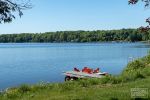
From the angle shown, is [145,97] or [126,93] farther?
[126,93]

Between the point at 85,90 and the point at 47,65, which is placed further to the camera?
the point at 47,65

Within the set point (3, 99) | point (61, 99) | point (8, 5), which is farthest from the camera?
point (3, 99)

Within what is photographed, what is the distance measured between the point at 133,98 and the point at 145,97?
0.38m

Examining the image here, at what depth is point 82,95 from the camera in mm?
13273

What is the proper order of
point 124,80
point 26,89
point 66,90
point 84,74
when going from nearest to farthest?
point 66,90, point 26,89, point 124,80, point 84,74

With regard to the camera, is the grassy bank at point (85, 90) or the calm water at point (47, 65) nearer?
the grassy bank at point (85, 90)

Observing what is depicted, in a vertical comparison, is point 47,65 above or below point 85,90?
below

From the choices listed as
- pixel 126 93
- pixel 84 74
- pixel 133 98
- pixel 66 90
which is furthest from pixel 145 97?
pixel 84 74

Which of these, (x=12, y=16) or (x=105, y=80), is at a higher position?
(x=12, y=16)

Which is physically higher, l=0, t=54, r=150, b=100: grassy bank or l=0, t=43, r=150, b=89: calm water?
l=0, t=54, r=150, b=100: grassy bank

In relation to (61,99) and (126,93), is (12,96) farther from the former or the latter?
(126,93)

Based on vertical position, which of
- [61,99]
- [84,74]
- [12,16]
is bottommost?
[84,74]

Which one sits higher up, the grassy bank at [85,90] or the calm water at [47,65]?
the grassy bank at [85,90]

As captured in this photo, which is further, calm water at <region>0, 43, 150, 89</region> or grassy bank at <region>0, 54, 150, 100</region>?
calm water at <region>0, 43, 150, 89</region>
